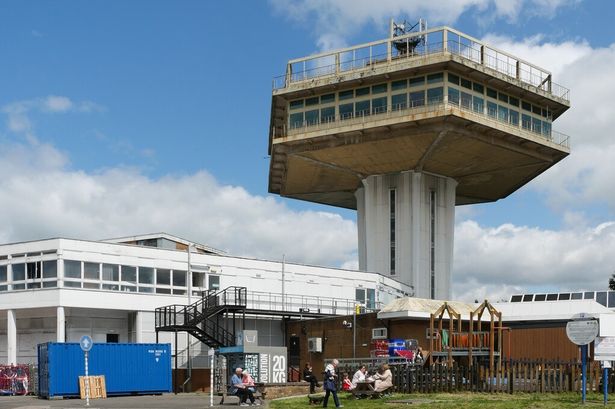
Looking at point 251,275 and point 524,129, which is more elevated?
point 524,129

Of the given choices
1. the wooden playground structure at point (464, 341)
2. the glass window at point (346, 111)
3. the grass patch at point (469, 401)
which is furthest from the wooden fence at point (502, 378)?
the glass window at point (346, 111)

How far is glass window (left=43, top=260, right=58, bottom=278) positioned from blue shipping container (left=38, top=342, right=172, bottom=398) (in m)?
6.24

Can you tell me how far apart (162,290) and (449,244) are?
2728cm

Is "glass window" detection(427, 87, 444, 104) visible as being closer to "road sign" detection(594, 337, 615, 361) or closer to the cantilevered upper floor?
the cantilevered upper floor

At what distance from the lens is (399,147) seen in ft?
197

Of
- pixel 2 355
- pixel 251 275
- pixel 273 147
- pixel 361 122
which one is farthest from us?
pixel 273 147

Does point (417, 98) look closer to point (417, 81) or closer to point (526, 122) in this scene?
point (417, 81)

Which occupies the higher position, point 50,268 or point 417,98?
point 417,98

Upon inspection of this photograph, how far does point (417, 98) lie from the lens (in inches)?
2242

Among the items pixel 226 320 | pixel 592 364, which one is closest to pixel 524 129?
pixel 226 320

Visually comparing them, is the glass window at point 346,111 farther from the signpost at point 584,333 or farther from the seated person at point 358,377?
the signpost at point 584,333

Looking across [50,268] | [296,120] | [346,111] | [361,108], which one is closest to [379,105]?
[361,108]

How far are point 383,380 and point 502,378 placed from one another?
14.4 ft

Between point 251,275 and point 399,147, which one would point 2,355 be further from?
point 399,147
